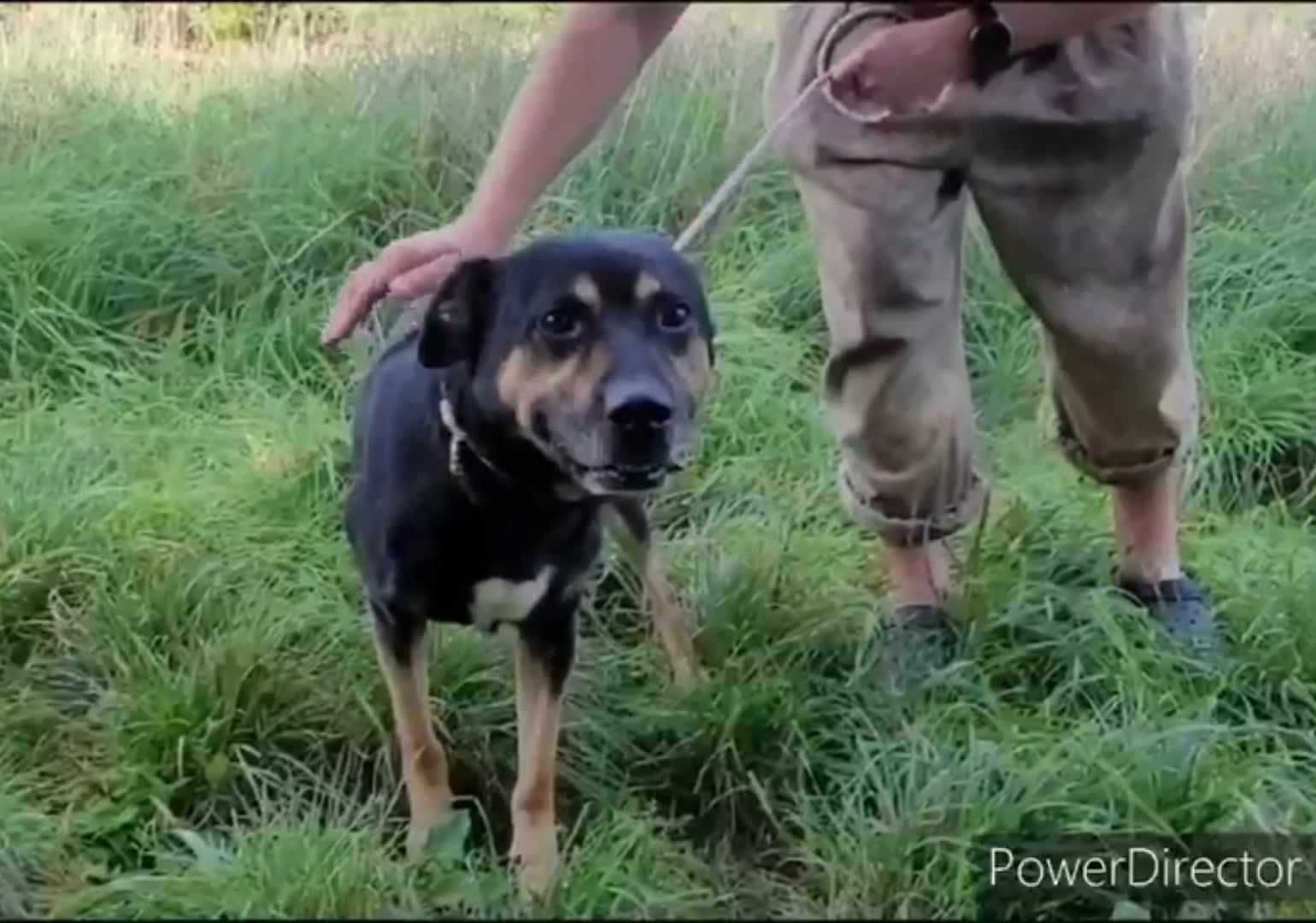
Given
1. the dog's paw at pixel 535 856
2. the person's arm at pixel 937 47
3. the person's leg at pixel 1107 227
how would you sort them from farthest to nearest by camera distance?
the person's leg at pixel 1107 227 → the person's arm at pixel 937 47 → the dog's paw at pixel 535 856

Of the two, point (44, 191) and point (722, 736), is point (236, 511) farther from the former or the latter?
point (44, 191)

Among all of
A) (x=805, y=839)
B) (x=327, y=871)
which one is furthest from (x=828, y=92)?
(x=327, y=871)

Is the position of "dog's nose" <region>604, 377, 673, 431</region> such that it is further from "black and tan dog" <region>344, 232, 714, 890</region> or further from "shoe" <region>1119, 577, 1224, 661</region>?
"shoe" <region>1119, 577, 1224, 661</region>

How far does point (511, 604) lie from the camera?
284cm

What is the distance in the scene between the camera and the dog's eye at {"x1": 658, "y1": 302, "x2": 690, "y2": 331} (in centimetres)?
266

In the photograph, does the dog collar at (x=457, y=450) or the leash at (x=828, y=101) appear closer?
the dog collar at (x=457, y=450)

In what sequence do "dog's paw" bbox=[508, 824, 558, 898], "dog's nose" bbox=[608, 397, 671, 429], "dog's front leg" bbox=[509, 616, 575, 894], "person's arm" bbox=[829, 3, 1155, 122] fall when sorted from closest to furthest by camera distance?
"dog's nose" bbox=[608, 397, 671, 429] < "dog's paw" bbox=[508, 824, 558, 898] < "person's arm" bbox=[829, 3, 1155, 122] < "dog's front leg" bbox=[509, 616, 575, 894]

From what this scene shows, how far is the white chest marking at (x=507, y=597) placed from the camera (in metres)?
2.82

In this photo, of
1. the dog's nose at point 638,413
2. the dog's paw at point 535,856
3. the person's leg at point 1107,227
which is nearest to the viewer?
the dog's nose at point 638,413

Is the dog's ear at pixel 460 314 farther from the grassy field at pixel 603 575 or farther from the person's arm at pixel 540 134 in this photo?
the grassy field at pixel 603 575

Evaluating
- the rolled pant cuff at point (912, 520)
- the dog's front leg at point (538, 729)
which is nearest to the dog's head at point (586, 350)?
the dog's front leg at point (538, 729)

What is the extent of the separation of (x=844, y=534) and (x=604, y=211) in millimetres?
1508

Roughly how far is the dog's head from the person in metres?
0.12

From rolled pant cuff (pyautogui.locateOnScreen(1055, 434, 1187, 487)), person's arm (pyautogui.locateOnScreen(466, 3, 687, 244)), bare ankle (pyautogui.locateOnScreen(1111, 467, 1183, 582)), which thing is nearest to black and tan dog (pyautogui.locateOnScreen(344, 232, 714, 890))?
person's arm (pyautogui.locateOnScreen(466, 3, 687, 244))
